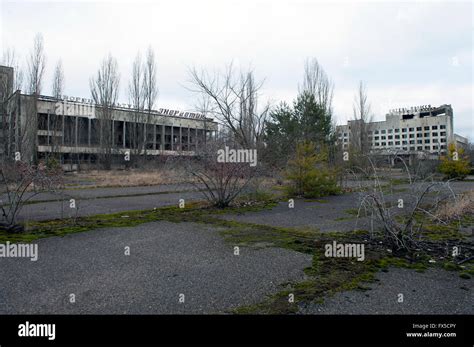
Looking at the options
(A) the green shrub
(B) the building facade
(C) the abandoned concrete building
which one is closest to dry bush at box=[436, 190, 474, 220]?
(C) the abandoned concrete building

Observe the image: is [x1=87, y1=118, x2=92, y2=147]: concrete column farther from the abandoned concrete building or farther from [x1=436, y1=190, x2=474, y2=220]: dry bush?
[x1=436, y1=190, x2=474, y2=220]: dry bush

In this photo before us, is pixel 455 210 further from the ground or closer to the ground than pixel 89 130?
closer to the ground

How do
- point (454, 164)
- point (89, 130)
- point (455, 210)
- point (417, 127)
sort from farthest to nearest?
1. point (417, 127)
2. point (89, 130)
3. point (454, 164)
4. point (455, 210)

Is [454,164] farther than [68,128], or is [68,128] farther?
[68,128]

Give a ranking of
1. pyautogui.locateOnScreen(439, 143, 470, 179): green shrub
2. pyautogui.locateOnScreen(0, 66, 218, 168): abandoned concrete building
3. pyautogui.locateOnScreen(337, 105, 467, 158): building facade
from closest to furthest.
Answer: pyautogui.locateOnScreen(0, 66, 218, 168): abandoned concrete building, pyautogui.locateOnScreen(439, 143, 470, 179): green shrub, pyautogui.locateOnScreen(337, 105, 467, 158): building facade

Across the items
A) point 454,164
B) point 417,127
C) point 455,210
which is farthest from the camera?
Answer: point 417,127

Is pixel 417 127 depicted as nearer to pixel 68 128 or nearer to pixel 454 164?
pixel 454 164

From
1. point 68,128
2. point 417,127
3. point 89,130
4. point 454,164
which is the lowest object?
point 454,164

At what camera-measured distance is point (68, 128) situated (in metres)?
47.8

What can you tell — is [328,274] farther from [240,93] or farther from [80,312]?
[240,93]

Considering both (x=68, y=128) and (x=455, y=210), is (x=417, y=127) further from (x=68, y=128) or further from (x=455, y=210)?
(x=455, y=210)

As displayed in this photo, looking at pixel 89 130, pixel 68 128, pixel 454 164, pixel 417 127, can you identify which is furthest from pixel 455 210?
pixel 417 127

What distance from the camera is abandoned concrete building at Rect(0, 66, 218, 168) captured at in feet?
81.0
